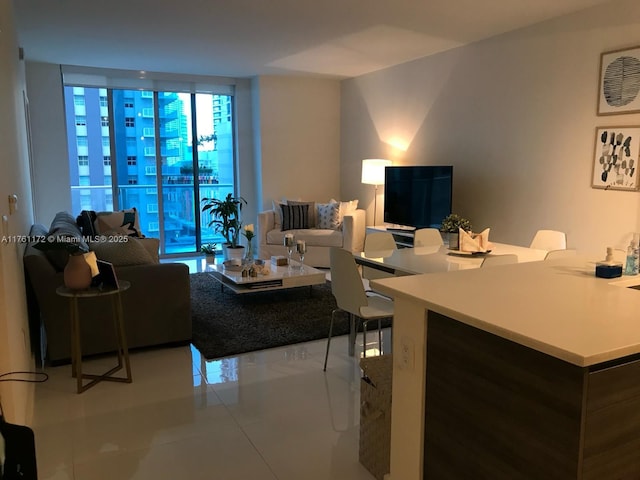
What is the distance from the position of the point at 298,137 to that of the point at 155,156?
2.15 m

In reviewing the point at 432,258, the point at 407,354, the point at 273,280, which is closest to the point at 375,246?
the point at 432,258

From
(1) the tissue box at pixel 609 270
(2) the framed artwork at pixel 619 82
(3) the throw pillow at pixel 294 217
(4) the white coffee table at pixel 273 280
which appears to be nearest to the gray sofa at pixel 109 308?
(4) the white coffee table at pixel 273 280

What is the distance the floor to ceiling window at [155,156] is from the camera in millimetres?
7105

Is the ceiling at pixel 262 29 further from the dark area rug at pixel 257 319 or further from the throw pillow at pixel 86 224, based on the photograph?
the dark area rug at pixel 257 319

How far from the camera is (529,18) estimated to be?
14.7ft

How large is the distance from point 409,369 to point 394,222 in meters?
4.46

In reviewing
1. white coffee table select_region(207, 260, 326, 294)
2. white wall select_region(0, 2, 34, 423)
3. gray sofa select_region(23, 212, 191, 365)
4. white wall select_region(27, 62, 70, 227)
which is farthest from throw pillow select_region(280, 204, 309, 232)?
white wall select_region(0, 2, 34, 423)

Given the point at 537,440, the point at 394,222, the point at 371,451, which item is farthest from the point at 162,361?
the point at 394,222

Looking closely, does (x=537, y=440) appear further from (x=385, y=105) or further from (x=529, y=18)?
(x=385, y=105)

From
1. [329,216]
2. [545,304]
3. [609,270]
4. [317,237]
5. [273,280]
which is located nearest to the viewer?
[545,304]

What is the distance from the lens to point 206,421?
108 inches

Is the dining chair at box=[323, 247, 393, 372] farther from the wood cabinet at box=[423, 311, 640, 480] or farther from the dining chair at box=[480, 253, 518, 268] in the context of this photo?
the wood cabinet at box=[423, 311, 640, 480]

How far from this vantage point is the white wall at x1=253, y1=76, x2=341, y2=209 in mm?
7566

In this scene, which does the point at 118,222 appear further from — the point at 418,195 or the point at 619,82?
the point at 619,82
